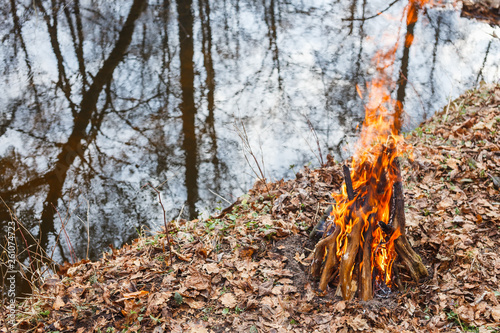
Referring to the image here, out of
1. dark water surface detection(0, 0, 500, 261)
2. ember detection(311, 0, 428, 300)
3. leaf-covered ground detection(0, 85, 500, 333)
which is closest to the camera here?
leaf-covered ground detection(0, 85, 500, 333)

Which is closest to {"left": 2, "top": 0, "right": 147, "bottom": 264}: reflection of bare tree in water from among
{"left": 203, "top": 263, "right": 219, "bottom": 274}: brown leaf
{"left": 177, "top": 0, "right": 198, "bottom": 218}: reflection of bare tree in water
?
{"left": 177, "top": 0, "right": 198, "bottom": 218}: reflection of bare tree in water

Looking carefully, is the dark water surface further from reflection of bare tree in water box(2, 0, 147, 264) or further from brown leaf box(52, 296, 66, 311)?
brown leaf box(52, 296, 66, 311)

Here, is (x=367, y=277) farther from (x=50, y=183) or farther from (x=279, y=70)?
(x=279, y=70)

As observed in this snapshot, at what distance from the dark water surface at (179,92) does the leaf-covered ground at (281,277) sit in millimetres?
1837

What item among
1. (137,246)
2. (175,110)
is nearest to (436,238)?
(137,246)

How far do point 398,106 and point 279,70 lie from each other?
118 inches

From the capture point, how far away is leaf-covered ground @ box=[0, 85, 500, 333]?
3.31 meters

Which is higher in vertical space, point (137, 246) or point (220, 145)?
point (220, 145)

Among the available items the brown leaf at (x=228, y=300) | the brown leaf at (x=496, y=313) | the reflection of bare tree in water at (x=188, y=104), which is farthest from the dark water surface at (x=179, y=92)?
the brown leaf at (x=496, y=313)

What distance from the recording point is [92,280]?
13.5 feet

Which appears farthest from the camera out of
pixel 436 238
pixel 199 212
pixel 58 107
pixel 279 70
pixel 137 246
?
pixel 279 70

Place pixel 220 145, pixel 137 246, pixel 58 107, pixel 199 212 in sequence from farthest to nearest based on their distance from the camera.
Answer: pixel 58 107, pixel 220 145, pixel 199 212, pixel 137 246

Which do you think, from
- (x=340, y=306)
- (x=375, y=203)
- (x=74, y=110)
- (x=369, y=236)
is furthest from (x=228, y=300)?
(x=74, y=110)

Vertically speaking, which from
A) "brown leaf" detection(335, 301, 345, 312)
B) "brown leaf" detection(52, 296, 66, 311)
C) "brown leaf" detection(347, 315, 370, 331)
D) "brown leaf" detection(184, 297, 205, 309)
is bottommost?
"brown leaf" detection(52, 296, 66, 311)
